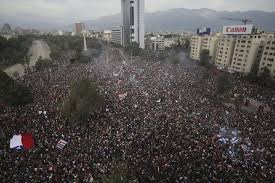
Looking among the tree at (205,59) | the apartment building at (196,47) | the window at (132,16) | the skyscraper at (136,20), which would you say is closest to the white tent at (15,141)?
the tree at (205,59)

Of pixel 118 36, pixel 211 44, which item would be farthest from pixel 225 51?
pixel 118 36

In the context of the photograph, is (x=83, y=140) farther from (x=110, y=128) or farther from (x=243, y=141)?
(x=243, y=141)

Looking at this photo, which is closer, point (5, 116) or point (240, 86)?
point (5, 116)

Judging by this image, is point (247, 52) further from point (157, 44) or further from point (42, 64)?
point (157, 44)

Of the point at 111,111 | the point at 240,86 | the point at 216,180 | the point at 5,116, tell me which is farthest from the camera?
the point at 240,86

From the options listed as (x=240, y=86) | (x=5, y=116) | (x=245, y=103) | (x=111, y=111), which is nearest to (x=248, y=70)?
(x=240, y=86)

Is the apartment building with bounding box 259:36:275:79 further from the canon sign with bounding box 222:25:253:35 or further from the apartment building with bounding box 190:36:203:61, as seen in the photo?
the apartment building with bounding box 190:36:203:61
